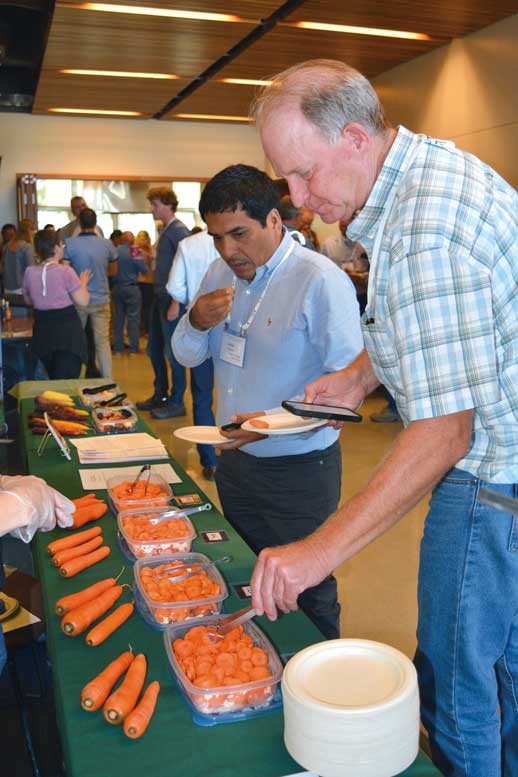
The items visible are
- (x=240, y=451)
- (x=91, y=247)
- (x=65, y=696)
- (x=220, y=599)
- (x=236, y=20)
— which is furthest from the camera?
(x=91, y=247)

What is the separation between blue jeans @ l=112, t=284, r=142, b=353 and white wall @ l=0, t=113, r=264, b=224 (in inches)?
105

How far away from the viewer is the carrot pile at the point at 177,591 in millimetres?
1437

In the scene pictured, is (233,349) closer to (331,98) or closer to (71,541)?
(71,541)

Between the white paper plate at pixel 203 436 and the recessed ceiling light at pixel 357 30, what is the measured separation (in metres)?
5.51

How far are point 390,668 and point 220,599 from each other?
0.47m

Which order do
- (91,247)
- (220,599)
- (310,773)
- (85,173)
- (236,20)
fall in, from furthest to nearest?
(85,173) → (91,247) → (236,20) → (220,599) → (310,773)

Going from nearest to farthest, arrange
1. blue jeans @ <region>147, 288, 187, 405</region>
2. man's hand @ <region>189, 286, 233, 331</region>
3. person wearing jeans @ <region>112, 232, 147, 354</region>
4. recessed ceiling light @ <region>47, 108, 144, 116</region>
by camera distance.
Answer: man's hand @ <region>189, 286, 233, 331</region>, blue jeans @ <region>147, 288, 187, 405</region>, person wearing jeans @ <region>112, 232, 147, 354</region>, recessed ceiling light @ <region>47, 108, 144, 116</region>

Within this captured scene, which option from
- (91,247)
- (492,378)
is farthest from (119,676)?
(91,247)

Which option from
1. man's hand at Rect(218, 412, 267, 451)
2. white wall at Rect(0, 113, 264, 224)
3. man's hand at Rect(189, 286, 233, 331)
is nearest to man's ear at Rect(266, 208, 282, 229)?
man's hand at Rect(189, 286, 233, 331)

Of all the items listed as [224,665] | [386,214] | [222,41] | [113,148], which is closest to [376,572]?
[224,665]

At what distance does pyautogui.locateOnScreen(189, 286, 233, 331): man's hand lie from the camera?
221 centimetres

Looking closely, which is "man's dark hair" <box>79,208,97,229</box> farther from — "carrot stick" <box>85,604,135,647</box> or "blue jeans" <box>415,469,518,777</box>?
"blue jeans" <box>415,469,518,777</box>

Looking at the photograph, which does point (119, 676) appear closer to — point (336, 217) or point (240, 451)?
point (336, 217)

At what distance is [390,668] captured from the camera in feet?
3.50
